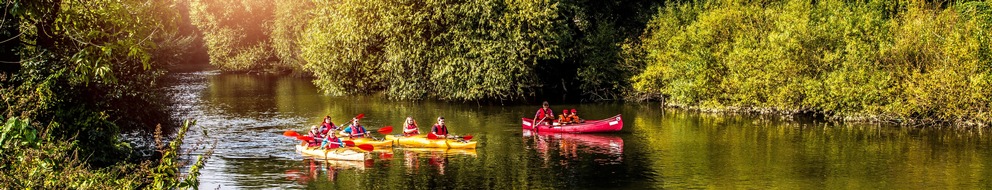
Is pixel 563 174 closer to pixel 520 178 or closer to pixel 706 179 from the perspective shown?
pixel 520 178

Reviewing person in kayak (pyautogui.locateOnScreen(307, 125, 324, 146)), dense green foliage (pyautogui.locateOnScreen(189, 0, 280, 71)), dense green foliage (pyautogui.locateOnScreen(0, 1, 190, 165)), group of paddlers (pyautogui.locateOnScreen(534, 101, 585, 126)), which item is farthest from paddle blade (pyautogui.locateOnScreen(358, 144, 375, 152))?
dense green foliage (pyautogui.locateOnScreen(189, 0, 280, 71))

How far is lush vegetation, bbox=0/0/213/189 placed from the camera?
10836mm

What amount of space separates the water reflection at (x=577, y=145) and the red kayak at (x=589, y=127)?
27 cm

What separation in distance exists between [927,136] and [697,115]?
11.0 meters

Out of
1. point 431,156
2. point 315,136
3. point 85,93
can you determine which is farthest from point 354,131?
point 85,93

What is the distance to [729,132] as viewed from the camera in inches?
1432

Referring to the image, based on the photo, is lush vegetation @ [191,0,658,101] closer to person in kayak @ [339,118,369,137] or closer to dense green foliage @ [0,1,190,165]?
person in kayak @ [339,118,369,137]

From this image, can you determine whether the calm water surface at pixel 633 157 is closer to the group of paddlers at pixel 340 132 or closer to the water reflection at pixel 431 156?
the water reflection at pixel 431 156

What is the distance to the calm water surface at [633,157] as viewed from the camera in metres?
25.4

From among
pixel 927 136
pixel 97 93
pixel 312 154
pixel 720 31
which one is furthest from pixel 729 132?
pixel 97 93

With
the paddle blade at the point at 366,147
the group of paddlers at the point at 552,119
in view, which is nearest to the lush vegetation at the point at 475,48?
the group of paddlers at the point at 552,119

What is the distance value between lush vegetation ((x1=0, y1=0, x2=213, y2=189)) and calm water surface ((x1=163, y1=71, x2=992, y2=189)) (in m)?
2.85

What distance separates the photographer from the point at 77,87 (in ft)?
81.3

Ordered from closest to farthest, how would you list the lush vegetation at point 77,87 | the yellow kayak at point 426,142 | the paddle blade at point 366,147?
the lush vegetation at point 77,87 < the paddle blade at point 366,147 < the yellow kayak at point 426,142
